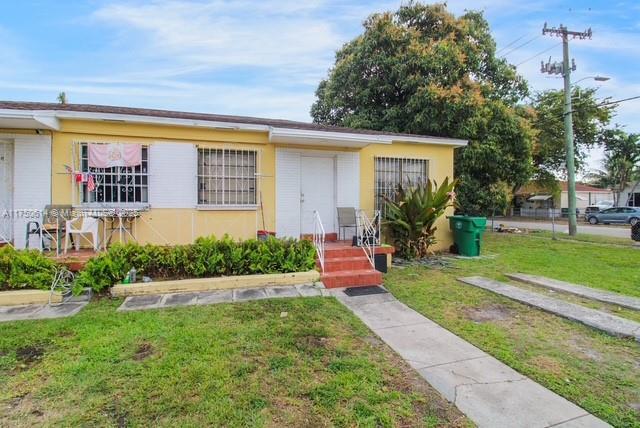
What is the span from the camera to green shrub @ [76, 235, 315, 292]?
5.36 meters

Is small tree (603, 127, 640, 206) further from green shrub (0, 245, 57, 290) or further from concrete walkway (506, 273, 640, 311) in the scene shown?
green shrub (0, 245, 57, 290)

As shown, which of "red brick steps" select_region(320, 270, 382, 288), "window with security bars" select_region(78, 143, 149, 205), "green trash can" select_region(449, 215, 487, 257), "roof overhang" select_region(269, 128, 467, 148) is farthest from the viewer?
"green trash can" select_region(449, 215, 487, 257)

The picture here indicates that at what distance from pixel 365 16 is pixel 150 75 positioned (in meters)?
9.58

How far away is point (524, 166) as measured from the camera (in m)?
13.8

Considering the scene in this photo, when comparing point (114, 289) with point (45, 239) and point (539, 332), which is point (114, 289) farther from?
point (539, 332)

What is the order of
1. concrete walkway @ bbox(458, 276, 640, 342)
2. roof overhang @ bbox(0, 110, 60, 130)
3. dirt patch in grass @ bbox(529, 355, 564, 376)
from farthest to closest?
roof overhang @ bbox(0, 110, 60, 130) → concrete walkway @ bbox(458, 276, 640, 342) → dirt patch in grass @ bbox(529, 355, 564, 376)

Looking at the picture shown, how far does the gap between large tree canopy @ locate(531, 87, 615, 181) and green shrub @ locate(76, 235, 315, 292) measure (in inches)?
938

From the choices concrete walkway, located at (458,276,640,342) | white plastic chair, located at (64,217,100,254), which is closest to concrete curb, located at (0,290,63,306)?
white plastic chair, located at (64,217,100,254)

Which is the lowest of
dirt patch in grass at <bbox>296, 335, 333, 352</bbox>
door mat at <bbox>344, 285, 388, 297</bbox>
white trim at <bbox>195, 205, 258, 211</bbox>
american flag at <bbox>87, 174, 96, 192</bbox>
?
dirt patch in grass at <bbox>296, 335, 333, 352</bbox>

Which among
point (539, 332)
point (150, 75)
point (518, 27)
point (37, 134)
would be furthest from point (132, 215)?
point (518, 27)

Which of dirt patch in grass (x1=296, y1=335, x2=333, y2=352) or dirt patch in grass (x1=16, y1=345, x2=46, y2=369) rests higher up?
dirt patch in grass (x1=16, y1=345, x2=46, y2=369)

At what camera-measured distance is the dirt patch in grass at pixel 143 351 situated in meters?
3.27

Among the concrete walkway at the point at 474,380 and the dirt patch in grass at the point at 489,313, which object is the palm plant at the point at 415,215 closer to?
the dirt patch in grass at the point at 489,313

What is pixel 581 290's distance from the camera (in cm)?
572
